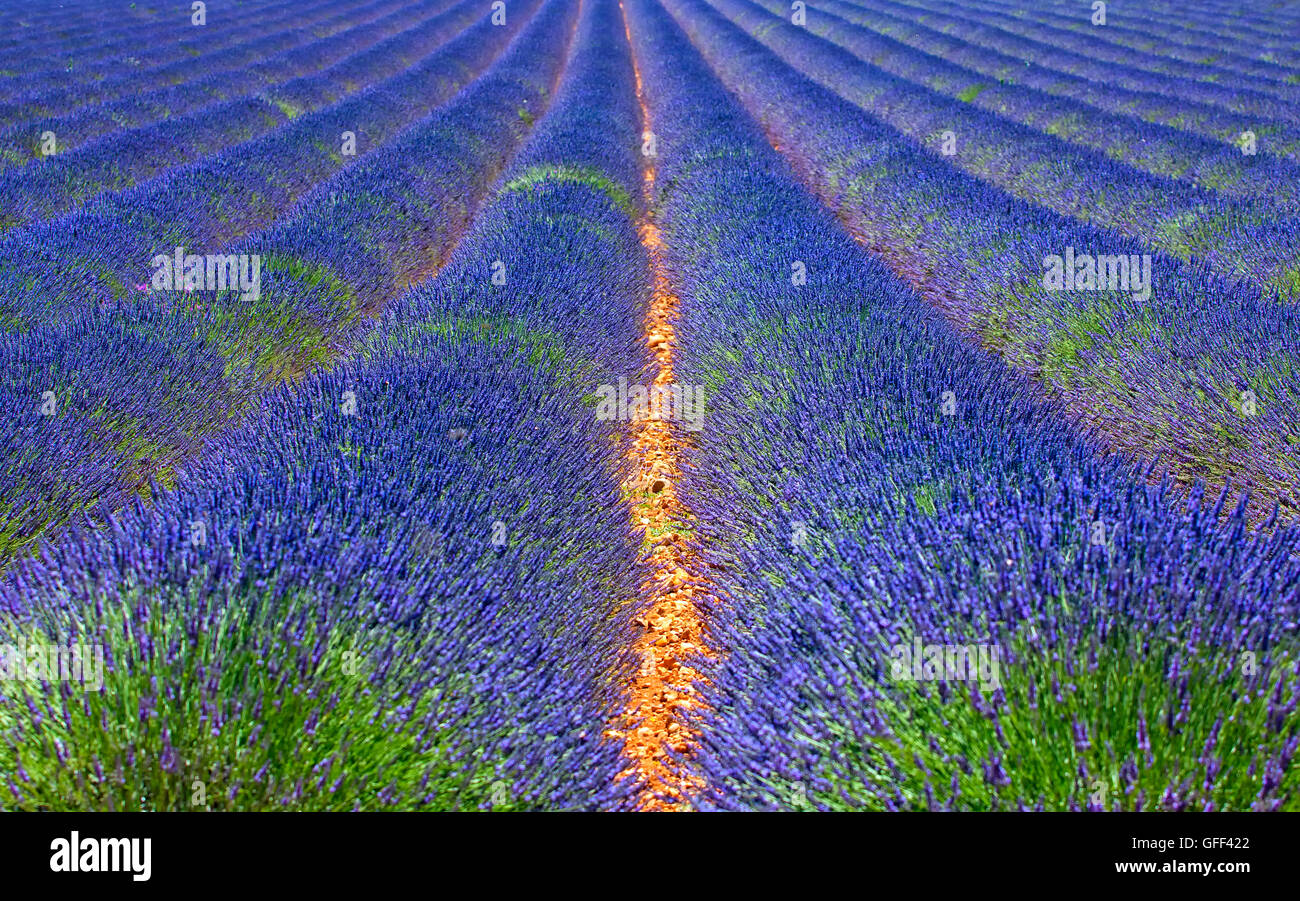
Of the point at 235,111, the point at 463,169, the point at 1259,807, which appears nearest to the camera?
the point at 1259,807

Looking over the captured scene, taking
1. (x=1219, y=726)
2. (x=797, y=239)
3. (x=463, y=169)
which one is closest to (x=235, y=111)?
(x=463, y=169)

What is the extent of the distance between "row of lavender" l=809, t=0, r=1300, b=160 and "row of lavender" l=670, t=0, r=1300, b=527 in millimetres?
2826

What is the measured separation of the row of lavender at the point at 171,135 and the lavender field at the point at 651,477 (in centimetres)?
8

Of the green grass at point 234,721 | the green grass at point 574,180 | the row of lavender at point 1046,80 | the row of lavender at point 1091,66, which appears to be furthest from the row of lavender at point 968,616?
the row of lavender at point 1091,66

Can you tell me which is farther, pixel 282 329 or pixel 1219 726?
pixel 282 329

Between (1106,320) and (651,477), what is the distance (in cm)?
217

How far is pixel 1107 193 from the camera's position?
229 inches

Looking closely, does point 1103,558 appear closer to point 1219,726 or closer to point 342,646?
point 1219,726

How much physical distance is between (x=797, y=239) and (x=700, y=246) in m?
0.69

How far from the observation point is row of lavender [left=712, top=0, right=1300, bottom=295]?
4695 millimetres

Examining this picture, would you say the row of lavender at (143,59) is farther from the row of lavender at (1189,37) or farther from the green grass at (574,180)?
the row of lavender at (1189,37)

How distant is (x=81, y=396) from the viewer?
311cm

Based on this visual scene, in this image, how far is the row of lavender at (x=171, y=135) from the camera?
5.89 m

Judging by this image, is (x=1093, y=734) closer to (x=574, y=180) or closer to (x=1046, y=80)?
(x=574, y=180)
